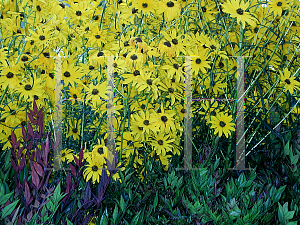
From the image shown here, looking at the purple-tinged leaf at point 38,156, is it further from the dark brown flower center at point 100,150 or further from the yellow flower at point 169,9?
the yellow flower at point 169,9

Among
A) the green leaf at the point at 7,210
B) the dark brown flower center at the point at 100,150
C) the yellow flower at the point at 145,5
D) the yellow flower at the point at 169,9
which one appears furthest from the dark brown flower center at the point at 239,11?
the green leaf at the point at 7,210

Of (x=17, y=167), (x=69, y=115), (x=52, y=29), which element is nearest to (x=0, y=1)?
(x=52, y=29)

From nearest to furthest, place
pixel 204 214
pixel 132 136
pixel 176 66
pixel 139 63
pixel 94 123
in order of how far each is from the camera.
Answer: pixel 204 214
pixel 139 63
pixel 176 66
pixel 132 136
pixel 94 123

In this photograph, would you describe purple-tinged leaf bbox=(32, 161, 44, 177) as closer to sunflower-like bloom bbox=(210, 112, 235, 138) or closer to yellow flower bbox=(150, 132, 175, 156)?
yellow flower bbox=(150, 132, 175, 156)

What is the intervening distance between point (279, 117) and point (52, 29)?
1.41 meters

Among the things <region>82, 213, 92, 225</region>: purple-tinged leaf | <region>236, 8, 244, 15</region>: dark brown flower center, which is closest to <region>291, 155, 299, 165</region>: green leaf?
<region>82, 213, 92, 225</region>: purple-tinged leaf

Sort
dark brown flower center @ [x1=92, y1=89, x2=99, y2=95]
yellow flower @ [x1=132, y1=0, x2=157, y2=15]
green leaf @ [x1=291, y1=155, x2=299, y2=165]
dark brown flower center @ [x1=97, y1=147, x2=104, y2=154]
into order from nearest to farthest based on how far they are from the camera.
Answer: green leaf @ [x1=291, y1=155, x2=299, y2=165], dark brown flower center @ [x1=97, y1=147, x2=104, y2=154], yellow flower @ [x1=132, y1=0, x2=157, y2=15], dark brown flower center @ [x1=92, y1=89, x2=99, y2=95]

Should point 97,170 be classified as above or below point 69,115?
below

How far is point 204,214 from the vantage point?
0.88 m

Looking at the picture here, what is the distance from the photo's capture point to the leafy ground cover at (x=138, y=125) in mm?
917

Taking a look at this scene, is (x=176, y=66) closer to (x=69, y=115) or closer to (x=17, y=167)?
(x=69, y=115)

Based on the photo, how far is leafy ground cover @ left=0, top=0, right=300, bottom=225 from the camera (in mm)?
917

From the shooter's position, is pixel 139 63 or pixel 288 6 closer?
pixel 139 63

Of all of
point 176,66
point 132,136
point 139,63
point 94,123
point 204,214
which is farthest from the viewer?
point 94,123
